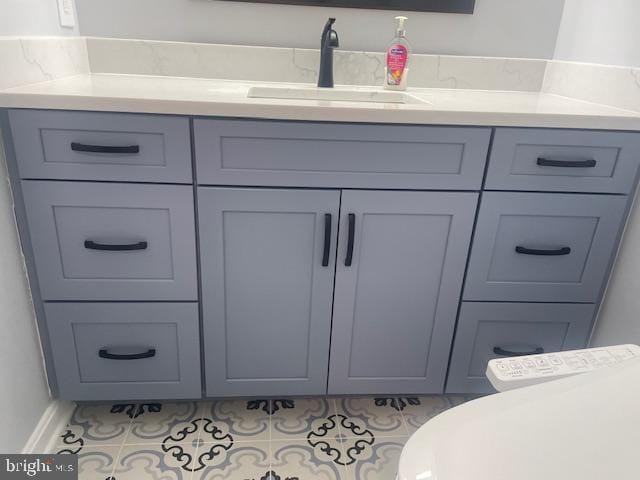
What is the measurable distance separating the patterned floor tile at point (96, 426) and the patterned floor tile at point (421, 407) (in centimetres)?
85

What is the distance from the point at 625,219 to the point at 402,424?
871 mm

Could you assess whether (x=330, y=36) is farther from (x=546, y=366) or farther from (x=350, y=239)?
(x=546, y=366)

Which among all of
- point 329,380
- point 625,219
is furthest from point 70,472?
point 625,219

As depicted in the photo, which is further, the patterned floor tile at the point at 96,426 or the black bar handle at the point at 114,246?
the patterned floor tile at the point at 96,426

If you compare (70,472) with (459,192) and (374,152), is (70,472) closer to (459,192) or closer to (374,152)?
(374,152)

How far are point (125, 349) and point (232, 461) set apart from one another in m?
0.42

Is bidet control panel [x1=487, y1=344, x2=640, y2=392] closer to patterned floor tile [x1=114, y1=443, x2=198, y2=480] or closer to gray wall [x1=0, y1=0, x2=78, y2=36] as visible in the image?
patterned floor tile [x1=114, y1=443, x2=198, y2=480]

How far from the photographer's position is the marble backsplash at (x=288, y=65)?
1.52m

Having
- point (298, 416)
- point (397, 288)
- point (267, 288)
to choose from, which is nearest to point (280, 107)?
point (267, 288)

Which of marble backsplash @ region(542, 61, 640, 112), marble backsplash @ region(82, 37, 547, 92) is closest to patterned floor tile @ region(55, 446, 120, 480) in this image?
marble backsplash @ region(82, 37, 547, 92)

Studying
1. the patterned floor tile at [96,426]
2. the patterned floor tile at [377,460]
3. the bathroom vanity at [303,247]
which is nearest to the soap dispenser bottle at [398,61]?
the bathroom vanity at [303,247]

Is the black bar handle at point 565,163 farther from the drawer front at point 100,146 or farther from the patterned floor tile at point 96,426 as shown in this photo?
the patterned floor tile at point 96,426

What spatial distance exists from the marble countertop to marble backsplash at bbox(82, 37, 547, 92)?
21 cm

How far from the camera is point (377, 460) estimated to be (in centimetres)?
127
